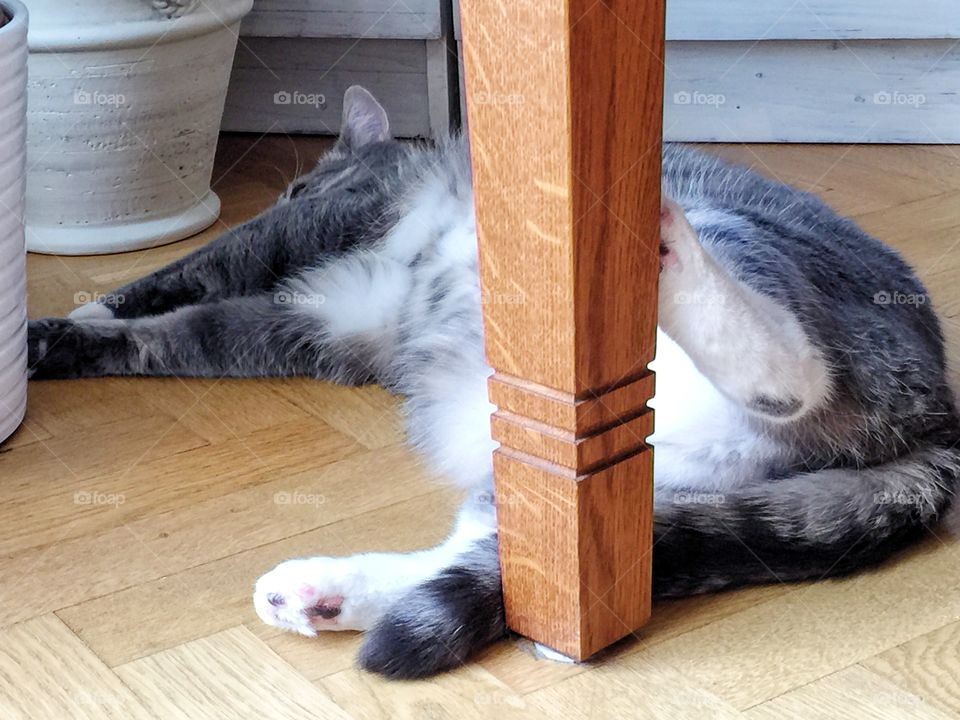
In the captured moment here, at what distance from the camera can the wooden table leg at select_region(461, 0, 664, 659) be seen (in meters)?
0.87

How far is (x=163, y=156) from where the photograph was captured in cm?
206

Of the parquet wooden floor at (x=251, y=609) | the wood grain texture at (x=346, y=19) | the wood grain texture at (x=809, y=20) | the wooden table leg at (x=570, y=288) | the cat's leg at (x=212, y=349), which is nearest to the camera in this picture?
the wooden table leg at (x=570, y=288)

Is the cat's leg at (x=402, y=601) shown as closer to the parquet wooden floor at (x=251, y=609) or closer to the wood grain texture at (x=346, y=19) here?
the parquet wooden floor at (x=251, y=609)

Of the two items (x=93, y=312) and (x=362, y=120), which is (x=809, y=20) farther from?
(x=93, y=312)

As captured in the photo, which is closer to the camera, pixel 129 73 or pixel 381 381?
pixel 381 381

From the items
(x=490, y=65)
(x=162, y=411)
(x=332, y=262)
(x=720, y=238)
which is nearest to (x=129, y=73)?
(x=332, y=262)

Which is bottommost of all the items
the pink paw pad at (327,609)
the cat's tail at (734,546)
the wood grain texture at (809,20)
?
the pink paw pad at (327,609)

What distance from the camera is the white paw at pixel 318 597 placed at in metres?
1.07

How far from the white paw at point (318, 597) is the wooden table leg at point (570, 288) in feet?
0.43

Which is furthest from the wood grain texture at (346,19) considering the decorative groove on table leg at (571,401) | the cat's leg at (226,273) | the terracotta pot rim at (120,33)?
the decorative groove on table leg at (571,401)

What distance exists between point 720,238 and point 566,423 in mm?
376

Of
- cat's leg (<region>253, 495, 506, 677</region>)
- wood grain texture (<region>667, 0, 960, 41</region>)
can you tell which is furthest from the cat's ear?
cat's leg (<region>253, 495, 506, 677</region>)

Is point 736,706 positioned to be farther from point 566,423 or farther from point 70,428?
point 70,428

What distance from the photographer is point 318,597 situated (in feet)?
3.51
